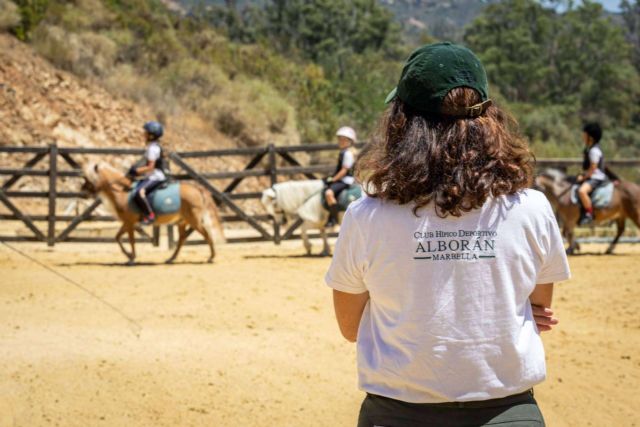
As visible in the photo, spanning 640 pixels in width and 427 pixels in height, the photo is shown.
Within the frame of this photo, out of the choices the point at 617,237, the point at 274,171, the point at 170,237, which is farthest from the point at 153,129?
the point at 617,237

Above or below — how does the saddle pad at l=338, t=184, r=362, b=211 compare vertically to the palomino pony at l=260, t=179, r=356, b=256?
above

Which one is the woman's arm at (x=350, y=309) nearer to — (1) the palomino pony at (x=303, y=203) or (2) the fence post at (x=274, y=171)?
(1) the palomino pony at (x=303, y=203)

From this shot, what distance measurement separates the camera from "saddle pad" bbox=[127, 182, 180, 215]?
515 inches

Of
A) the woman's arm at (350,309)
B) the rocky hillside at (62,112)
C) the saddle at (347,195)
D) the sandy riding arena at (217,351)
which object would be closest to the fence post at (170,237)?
the sandy riding arena at (217,351)

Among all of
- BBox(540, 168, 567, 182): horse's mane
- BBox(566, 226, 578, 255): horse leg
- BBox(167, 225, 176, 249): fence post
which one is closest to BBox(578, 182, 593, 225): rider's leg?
BBox(566, 226, 578, 255): horse leg

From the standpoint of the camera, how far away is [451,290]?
2.25 metres

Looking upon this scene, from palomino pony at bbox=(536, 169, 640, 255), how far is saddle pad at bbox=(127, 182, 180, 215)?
22.9 ft

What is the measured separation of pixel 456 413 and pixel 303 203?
12273 mm

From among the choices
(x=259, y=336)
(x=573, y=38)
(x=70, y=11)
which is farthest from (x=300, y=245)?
(x=573, y=38)

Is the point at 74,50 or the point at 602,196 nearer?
the point at 602,196

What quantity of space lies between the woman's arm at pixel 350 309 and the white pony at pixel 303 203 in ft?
38.5

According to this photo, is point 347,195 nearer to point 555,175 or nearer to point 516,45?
point 555,175

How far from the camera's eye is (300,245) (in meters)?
16.4

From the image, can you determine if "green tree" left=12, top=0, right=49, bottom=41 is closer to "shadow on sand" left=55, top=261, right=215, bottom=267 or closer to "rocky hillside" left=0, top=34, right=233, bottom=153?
"rocky hillside" left=0, top=34, right=233, bottom=153
